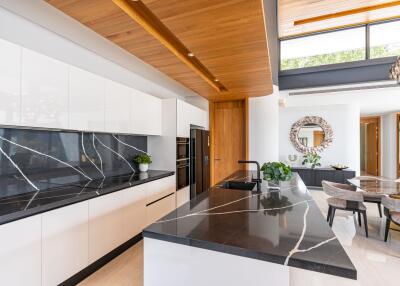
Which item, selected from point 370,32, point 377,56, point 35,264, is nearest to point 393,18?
point 370,32

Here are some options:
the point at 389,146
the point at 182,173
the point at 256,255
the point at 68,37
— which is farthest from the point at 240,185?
the point at 389,146

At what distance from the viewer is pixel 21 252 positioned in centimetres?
151

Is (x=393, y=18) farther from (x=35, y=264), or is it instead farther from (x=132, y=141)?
(x=35, y=264)

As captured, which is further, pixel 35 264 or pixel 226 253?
pixel 35 264

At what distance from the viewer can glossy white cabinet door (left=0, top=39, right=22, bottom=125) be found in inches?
62.6

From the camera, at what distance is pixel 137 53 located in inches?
92.7

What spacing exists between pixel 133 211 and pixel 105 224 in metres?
0.42

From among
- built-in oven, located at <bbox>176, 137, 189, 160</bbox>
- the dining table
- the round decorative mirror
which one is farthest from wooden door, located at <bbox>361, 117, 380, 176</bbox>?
built-in oven, located at <bbox>176, 137, 189, 160</bbox>

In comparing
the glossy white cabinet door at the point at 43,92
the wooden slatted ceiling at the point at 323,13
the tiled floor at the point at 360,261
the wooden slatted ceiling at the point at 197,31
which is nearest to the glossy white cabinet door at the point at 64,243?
the tiled floor at the point at 360,261

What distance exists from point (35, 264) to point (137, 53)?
7.07ft

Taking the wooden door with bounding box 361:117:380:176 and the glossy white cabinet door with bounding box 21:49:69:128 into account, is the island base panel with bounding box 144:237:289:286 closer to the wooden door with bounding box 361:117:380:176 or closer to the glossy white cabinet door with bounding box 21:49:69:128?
the glossy white cabinet door with bounding box 21:49:69:128

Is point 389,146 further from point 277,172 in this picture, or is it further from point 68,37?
point 68,37

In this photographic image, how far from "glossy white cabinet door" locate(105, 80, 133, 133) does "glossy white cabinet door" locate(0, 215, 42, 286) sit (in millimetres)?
1282

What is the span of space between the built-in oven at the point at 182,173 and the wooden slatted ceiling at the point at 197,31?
5.13ft
